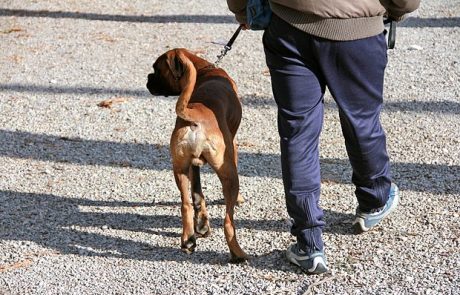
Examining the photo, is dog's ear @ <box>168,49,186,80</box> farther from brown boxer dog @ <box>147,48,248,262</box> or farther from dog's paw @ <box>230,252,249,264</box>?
dog's paw @ <box>230,252,249,264</box>

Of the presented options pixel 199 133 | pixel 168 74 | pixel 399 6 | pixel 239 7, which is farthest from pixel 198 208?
pixel 399 6

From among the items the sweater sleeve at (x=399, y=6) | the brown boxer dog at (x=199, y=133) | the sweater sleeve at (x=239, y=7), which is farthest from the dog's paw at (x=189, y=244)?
the sweater sleeve at (x=399, y=6)

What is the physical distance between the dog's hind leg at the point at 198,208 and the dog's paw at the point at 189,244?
252mm

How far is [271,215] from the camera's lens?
6047 mm

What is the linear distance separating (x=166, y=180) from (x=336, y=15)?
2623mm

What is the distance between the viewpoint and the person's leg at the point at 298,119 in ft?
15.7

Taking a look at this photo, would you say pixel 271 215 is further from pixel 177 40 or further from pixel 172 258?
pixel 177 40

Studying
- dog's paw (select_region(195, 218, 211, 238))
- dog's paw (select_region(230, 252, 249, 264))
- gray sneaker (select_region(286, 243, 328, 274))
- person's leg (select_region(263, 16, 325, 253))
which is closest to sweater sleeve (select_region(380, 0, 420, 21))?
person's leg (select_region(263, 16, 325, 253))

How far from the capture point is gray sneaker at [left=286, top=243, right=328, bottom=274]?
507 cm

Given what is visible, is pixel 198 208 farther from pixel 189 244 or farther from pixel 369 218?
pixel 369 218

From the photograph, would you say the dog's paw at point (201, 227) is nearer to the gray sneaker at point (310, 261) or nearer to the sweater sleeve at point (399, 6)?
the gray sneaker at point (310, 261)

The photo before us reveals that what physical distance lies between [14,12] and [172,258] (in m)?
8.54

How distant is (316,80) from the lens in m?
4.85

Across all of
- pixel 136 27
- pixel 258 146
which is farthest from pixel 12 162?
pixel 136 27
